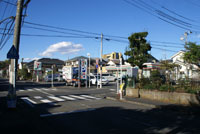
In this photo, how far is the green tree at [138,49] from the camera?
20.1 metres

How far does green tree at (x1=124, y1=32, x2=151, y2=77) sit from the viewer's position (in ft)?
65.9

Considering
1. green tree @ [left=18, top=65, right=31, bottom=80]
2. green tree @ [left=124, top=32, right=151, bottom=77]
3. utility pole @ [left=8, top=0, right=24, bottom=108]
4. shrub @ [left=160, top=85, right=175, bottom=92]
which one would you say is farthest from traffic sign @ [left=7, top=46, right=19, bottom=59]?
green tree @ [left=18, top=65, right=31, bottom=80]

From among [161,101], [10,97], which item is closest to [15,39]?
[10,97]

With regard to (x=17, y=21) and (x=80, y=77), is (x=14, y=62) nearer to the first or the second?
(x=17, y=21)

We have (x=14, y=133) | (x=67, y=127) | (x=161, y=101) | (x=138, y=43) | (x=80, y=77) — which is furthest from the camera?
(x=80, y=77)

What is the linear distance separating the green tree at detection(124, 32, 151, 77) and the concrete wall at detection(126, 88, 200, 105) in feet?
15.6

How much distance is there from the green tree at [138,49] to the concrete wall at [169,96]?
4751 mm

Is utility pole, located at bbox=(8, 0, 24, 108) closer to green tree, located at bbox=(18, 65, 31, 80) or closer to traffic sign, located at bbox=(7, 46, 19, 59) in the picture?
traffic sign, located at bbox=(7, 46, 19, 59)

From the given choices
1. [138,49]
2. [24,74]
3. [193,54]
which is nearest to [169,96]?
[138,49]

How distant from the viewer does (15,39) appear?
37.8ft

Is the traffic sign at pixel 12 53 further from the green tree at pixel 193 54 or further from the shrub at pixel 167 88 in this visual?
the green tree at pixel 193 54

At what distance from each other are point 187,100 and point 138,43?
9744 millimetres

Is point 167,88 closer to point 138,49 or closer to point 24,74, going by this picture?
point 138,49

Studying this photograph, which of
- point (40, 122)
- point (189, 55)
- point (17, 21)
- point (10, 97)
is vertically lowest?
point (40, 122)
